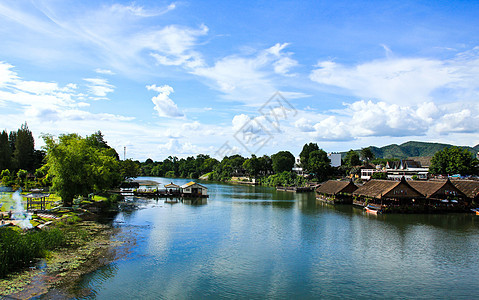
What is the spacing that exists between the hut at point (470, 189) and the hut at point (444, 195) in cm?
64

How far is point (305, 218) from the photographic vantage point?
3822cm

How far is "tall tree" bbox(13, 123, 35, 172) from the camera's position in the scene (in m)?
79.3

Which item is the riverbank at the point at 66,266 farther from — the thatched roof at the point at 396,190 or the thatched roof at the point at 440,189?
the thatched roof at the point at 440,189

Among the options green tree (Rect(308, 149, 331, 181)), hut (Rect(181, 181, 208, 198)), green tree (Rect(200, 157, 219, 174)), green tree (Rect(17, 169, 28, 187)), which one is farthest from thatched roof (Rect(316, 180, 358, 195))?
green tree (Rect(200, 157, 219, 174))

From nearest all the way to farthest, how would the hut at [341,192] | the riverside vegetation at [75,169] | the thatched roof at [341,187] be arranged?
the riverside vegetation at [75,169]
the hut at [341,192]
the thatched roof at [341,187]

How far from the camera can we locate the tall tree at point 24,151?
79.3 m

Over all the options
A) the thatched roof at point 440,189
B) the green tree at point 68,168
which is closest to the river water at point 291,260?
the green tree at point 68,168

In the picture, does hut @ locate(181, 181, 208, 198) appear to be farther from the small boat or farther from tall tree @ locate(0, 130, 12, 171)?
tall tree @ locate(0, 130, 12, 171)

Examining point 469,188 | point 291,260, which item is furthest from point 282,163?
point 291,260

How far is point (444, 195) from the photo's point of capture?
4362cm

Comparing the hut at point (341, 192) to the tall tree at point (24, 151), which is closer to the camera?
the hut at point (341, 192)

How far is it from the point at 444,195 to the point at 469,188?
357 cm

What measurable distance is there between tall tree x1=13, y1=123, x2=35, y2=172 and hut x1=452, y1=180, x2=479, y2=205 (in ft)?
290

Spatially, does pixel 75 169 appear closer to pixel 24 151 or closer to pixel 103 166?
pixel 103 166
